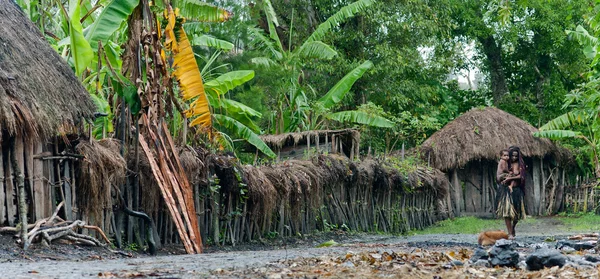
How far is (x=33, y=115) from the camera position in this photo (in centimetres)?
1002

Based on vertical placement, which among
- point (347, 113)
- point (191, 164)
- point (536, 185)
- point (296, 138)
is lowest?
point (536, 185)

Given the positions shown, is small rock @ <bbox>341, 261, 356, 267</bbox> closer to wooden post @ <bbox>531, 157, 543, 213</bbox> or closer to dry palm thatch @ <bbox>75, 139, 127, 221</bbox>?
dry palm thatch @ <bbox>75, 139, 127, 221</bbox>

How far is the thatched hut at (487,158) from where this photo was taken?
24.5 metres

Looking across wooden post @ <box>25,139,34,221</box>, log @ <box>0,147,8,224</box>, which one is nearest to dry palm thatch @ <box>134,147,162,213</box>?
wooden post @ <box>25,139,34,221</box>

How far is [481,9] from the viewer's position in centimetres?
2950

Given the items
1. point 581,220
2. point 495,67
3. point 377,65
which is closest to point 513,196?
point 581,220

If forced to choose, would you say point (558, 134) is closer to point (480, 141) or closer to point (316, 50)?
point (480, 141)

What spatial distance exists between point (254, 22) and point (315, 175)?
31.9 feet

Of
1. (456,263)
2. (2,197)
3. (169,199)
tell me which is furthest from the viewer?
(169,199)

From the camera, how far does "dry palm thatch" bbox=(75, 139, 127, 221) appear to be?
10.8 meters

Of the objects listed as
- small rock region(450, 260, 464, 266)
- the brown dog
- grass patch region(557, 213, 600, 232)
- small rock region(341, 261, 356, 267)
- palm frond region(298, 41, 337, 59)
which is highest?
palm frond region(298, 41, 337, 59)

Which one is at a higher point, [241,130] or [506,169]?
[241,130]

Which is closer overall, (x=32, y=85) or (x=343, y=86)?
(x=32, y=85)

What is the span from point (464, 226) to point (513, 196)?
A: 7.08m
